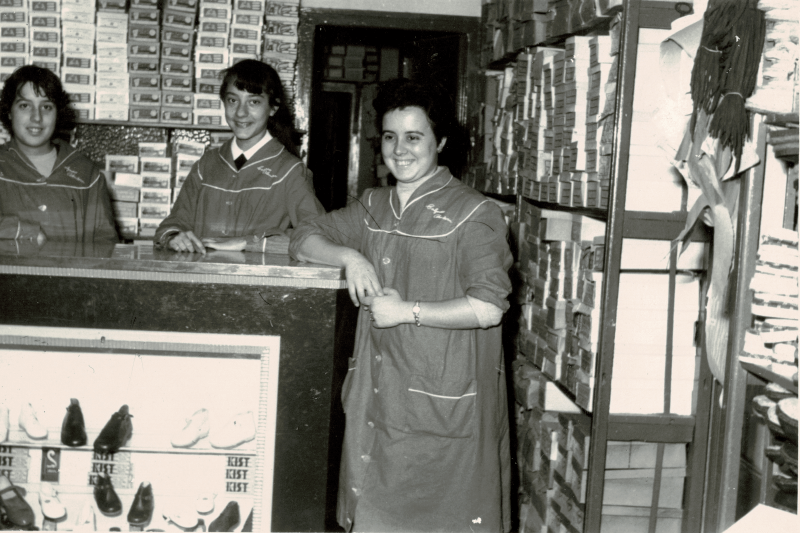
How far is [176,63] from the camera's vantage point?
4.61m

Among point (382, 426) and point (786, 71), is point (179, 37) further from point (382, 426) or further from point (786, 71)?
point (786, 71)

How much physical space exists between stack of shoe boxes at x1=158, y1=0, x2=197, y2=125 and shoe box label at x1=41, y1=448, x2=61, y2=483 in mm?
2639

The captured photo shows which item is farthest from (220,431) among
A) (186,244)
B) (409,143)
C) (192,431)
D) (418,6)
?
(418,6)

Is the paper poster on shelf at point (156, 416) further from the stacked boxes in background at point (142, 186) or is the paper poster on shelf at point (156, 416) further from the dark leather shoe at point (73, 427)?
the stacked boxes in background at point (142, 186)

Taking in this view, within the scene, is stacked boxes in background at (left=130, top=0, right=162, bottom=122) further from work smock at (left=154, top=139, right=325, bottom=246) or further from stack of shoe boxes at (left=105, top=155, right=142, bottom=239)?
work smock at (left=154, top=139, right=325, bottom=246)

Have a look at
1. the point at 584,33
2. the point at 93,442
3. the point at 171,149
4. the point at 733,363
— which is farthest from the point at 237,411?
the point at 171,149

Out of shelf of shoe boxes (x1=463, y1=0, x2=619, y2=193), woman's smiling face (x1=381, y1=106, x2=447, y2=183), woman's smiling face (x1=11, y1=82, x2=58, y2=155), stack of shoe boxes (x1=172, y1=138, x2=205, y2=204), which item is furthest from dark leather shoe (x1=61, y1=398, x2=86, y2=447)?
stack of shoe boxes (x1=172, y1=138, x2=205, y2=204)

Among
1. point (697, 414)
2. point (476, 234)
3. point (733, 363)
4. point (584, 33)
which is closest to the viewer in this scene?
point (733, 363)

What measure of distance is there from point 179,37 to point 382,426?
3.07m

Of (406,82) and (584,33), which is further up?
(584,33)

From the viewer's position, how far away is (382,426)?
7.94 ft

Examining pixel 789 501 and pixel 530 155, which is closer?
pixel 789 501

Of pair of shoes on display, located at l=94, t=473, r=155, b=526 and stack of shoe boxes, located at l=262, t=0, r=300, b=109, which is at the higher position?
stack of shoe boxes, located at l=262, t=0, r=300, b=109

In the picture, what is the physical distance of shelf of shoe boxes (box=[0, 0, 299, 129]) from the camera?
4.55 m
